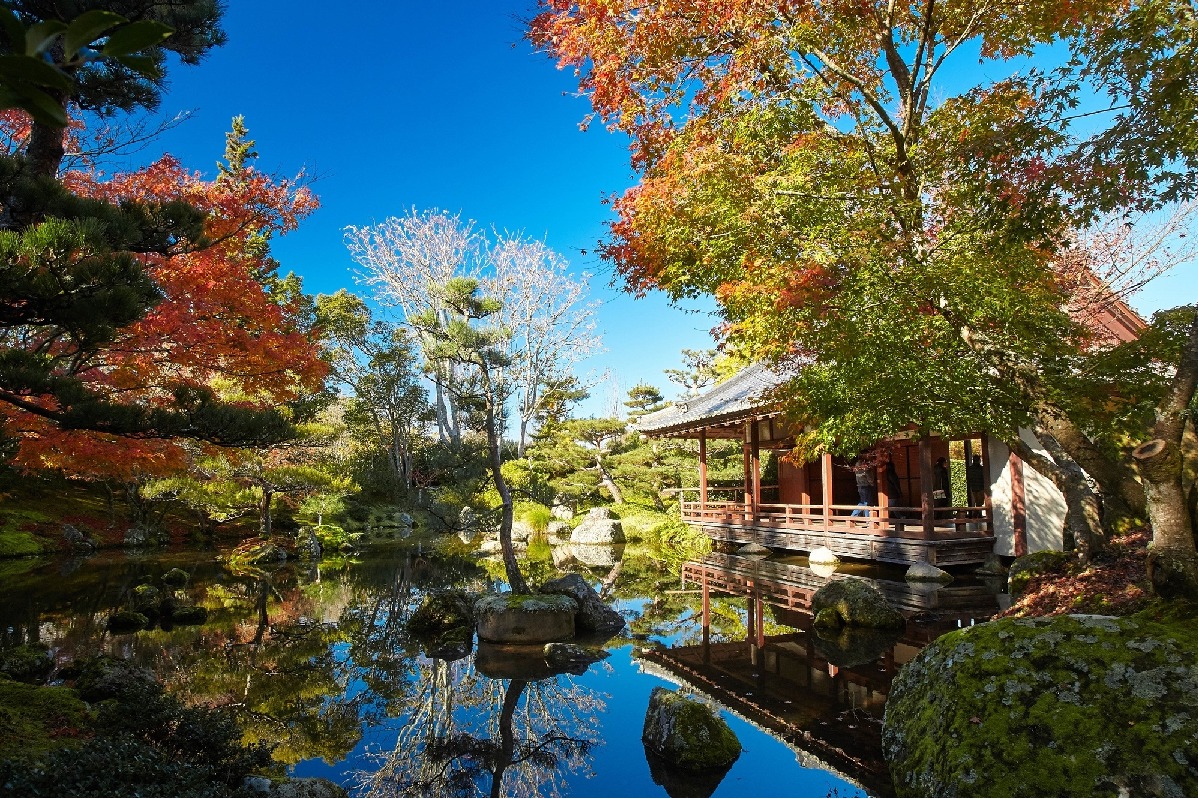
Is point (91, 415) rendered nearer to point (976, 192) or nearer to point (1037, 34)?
point (976, 192)

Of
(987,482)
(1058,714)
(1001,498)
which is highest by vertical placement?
(987,482)

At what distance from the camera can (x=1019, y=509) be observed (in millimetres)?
10938

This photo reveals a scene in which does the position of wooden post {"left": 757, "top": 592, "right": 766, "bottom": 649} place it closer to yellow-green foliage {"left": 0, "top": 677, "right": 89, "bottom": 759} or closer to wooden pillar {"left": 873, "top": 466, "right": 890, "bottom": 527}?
wooden pillar {"left": 873, "top": 466, "right": 890, "bottom": 527}

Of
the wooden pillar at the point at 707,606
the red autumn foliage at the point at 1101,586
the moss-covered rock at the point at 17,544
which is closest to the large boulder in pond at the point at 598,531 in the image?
the wooden pillar at the point at 707,606

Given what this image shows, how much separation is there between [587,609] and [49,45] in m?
8.21

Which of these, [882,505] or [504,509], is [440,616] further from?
[882,505]

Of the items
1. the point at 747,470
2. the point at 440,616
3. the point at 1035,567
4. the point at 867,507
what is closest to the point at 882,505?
the point at 867,507

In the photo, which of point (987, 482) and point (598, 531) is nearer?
point (987, 482)

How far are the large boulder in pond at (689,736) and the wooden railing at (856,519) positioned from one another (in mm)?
8144

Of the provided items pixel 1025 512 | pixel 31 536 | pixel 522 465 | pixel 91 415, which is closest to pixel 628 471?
pixel 522 465

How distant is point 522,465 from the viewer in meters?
21.9

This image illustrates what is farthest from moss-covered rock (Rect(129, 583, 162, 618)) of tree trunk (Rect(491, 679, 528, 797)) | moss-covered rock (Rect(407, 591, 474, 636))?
tree trunk (Rect(491, 679, 528, 797))

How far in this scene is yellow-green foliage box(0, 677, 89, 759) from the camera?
3.70 metres

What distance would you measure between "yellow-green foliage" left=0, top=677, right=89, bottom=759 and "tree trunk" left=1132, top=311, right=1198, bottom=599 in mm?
6303
